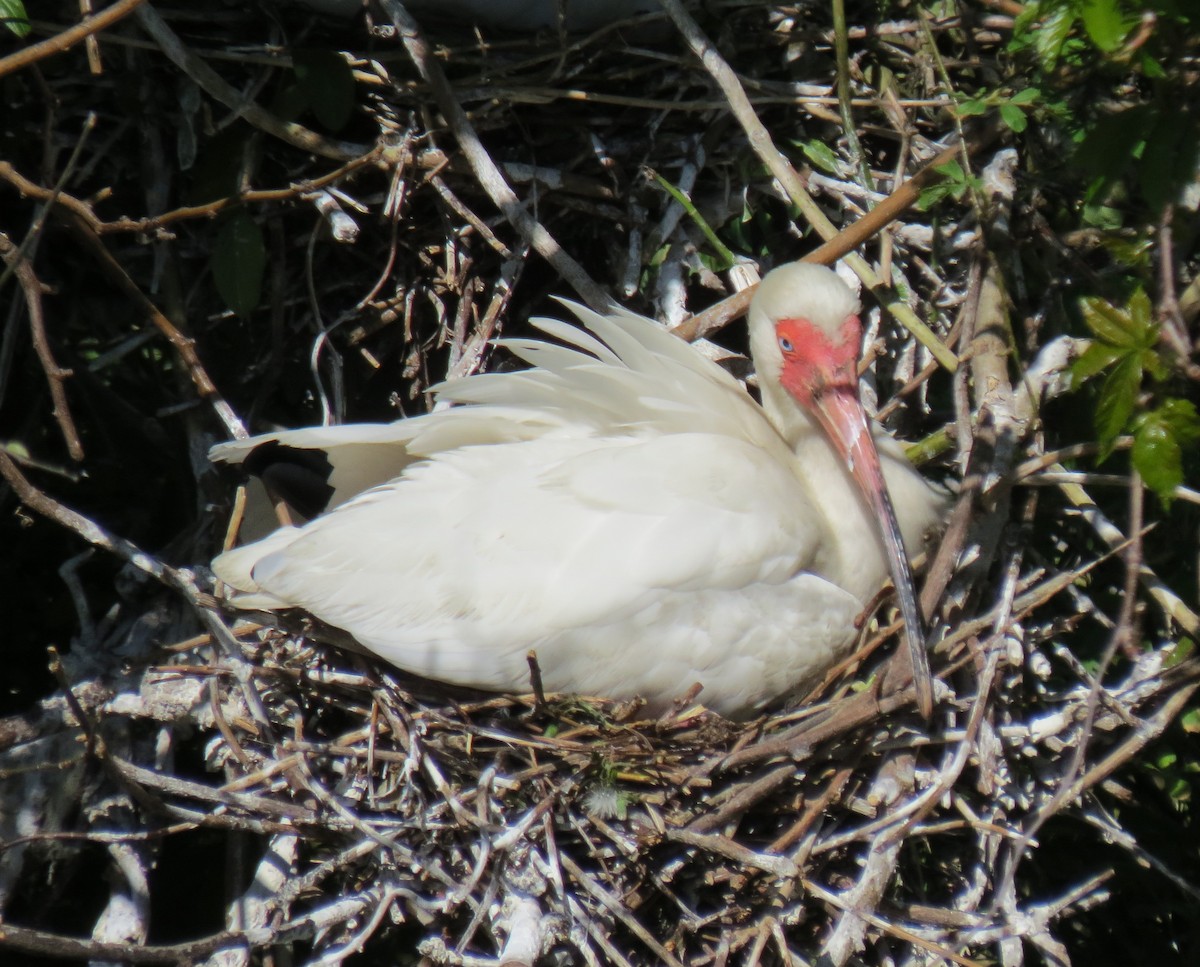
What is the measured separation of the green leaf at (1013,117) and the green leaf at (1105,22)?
44.4 inches

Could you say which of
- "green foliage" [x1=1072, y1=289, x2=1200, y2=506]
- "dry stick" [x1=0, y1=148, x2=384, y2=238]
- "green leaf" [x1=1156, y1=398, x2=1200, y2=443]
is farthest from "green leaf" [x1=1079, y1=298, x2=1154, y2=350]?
"dry stick" [x1=0, y1=148, x2=384, y2=238]

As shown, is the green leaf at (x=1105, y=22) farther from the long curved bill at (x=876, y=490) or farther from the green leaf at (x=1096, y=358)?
the long curved bill at (x=876, y=490)

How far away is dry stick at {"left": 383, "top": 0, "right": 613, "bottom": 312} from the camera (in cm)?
413

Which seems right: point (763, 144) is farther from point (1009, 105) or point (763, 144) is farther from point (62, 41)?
point (62, 41)

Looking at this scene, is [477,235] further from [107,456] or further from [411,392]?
[107,456]

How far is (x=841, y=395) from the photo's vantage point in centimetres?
403

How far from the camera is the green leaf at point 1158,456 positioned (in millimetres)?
2941

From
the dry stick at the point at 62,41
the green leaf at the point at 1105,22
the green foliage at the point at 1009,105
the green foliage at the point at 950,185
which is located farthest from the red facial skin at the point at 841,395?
the dry stick at the point at 62,41

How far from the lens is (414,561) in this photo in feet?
12.2

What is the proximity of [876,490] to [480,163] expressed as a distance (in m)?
1.56

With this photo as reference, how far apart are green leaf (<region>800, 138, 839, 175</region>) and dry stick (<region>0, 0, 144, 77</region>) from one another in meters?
2.18

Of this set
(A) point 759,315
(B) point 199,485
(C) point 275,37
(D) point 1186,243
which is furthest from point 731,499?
(C) point 275,37

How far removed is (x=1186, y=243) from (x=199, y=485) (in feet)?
9.73

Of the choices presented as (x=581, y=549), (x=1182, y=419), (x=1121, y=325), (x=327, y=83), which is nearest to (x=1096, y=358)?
(x=1121, y=325)
